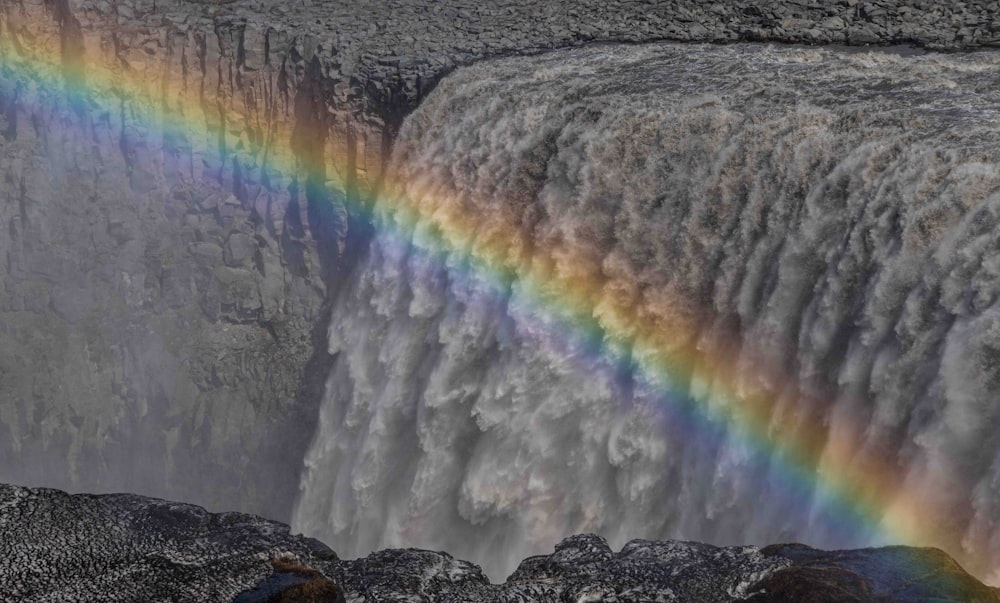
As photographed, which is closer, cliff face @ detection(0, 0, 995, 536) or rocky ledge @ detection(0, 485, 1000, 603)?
rocky ledge @ detection(0, 485, 1000, 603)

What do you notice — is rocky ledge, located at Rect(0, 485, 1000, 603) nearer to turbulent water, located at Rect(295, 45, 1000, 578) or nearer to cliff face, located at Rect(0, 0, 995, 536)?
turbulent water, located at Rect(295, 45, 1000, 578)

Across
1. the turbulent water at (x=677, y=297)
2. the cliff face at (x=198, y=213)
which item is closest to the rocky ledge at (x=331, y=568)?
the turbulent water at (x=677, y=297)

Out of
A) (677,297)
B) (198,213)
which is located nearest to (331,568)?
(677,297)

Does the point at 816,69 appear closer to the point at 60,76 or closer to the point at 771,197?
the point at 771,197

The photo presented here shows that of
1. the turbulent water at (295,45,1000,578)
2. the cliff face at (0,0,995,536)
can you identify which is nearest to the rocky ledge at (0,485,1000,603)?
the turbulent water at (295,45,1000,578)

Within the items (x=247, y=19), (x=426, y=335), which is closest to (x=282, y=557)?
(x=426, y=335)

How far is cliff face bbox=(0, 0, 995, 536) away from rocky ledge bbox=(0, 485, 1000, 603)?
36.4 feet

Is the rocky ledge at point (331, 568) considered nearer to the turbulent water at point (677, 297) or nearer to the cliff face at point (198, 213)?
the turbulent water at point (677, 297)

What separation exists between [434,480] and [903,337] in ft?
25.2

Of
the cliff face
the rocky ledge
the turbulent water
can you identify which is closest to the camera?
the rocky ledge

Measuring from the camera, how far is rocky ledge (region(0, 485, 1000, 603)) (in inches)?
280

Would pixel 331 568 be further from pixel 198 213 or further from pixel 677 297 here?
pixel 198 213

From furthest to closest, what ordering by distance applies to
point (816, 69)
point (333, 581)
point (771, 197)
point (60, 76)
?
point (60, 76) → point (816, 69) → point (771, 197) → point (333, 581)

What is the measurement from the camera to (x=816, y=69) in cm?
1418
